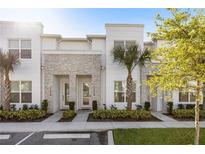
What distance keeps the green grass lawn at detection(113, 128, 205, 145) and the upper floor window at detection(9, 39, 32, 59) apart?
9.56 meters

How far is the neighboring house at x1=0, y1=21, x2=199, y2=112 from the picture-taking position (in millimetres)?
14797

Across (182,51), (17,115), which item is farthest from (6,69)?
(182,51)

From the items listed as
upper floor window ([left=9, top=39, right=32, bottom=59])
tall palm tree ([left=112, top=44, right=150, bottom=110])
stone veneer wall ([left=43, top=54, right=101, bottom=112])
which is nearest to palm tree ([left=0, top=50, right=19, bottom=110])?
upper floor window ([left=9, top=39, right=32, bottom=59])

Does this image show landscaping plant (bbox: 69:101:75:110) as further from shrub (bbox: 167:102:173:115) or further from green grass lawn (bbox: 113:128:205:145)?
shrub (bbox: 167:102:173:115)

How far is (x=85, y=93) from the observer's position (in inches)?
669

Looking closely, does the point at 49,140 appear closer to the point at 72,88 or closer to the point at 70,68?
the point at 72,88

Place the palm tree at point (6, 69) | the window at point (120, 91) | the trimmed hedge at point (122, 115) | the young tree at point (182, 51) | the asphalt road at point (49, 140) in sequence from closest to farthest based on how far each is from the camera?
the young tree at point (182, 51) → the asphalt road at point (49, 140) → the trimmed hedge at point (122, 115) → the palm tree at point (6, 69) → the window at point (120, 91)

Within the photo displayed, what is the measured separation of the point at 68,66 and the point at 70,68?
0.72 feet

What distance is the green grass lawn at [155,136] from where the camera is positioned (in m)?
7.29

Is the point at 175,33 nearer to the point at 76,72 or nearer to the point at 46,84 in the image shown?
the point at 76,72

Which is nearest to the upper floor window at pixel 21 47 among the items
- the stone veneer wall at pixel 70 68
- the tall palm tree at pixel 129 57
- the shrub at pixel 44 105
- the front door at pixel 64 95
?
the stone veneer wall at pixel 70 68

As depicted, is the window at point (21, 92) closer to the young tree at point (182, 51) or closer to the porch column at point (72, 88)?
the porch column at point (72, 88)

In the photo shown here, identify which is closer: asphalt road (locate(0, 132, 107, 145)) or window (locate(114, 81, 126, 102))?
asphalt road (locate(0, 132, 107, 145))

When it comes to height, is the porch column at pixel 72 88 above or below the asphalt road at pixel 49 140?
above
